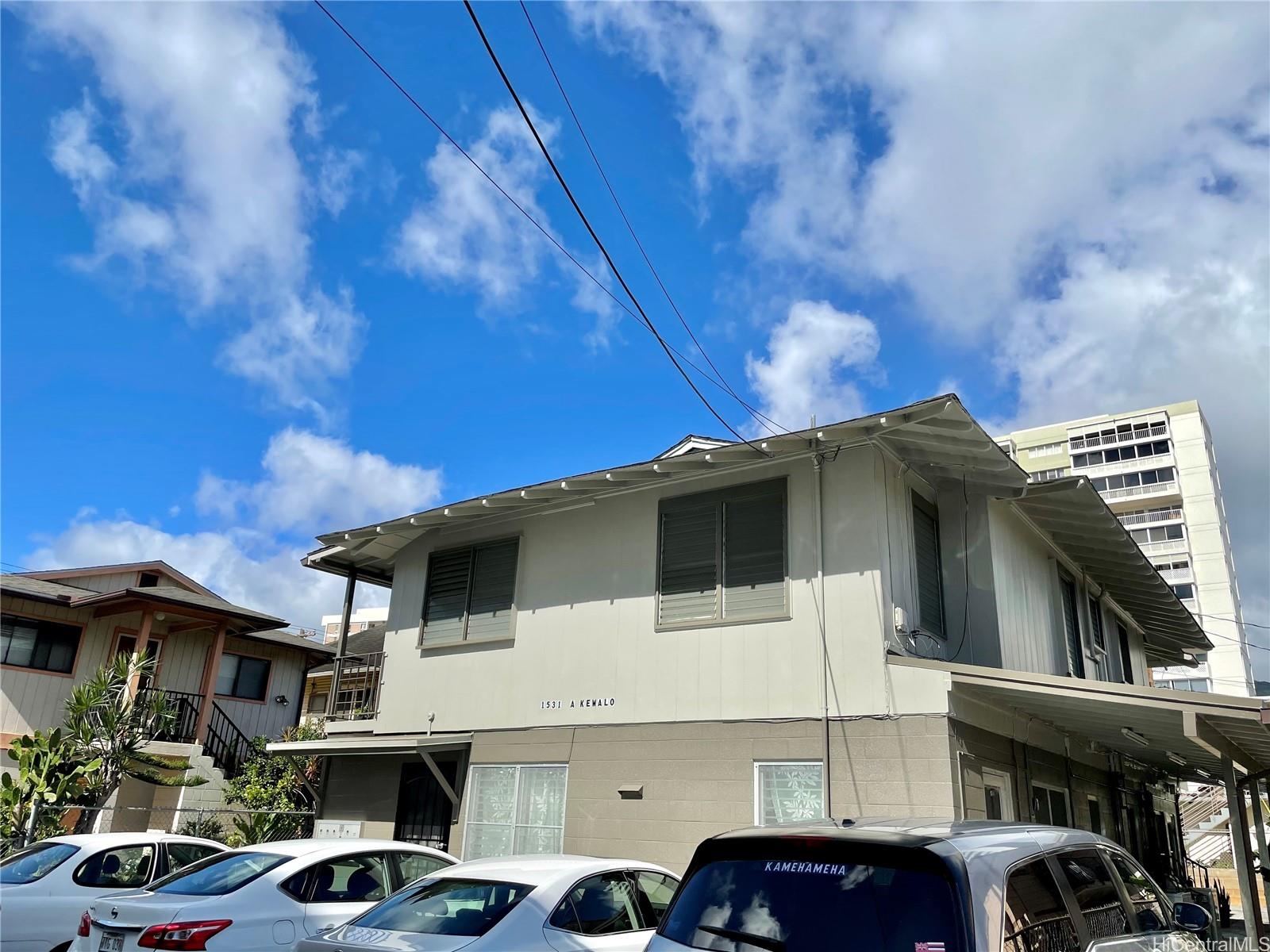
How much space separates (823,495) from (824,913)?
6770mm

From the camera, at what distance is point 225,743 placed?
22109 mm

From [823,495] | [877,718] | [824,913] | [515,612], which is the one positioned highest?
[823,495]

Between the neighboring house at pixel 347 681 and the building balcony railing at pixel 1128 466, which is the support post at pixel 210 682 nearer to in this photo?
the neighboring house at pixel 347 681

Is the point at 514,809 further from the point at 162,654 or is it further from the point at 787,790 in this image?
the point at 162,654

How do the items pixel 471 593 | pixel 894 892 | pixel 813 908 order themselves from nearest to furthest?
pixel 894 892, pixel 813 908, pixel 471 593

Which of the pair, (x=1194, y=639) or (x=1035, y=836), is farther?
(x=1194, y=639)

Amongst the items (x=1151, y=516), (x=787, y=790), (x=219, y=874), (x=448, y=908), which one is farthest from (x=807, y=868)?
(x=1151, y=516)

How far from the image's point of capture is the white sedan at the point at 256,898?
6.40 metres

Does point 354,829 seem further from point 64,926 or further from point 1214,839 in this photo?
point 1214,839

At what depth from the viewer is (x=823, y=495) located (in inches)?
396

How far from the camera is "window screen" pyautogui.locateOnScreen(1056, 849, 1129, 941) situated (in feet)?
13.8

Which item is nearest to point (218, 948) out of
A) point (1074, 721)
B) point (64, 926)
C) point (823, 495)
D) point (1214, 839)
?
point (64, 926)

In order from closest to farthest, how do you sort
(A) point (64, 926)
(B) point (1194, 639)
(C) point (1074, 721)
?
(A) point (64, 926) < (C) point (1074, 721) < (B) point (1194, 639)

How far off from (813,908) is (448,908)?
3.24 m
